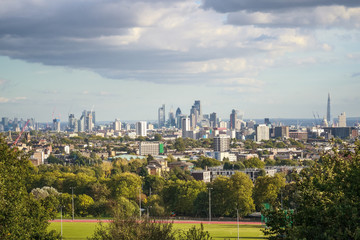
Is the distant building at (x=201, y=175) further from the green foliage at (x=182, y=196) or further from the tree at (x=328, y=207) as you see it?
the tree at (x=328, y=207)

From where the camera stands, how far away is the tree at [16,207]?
104ft

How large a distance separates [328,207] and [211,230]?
41.0m

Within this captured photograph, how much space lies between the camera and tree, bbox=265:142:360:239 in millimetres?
20781

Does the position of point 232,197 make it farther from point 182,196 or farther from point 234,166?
point 234,166

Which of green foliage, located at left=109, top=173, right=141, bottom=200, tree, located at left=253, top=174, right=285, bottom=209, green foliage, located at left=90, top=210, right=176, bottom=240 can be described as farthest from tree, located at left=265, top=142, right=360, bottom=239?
green foliage, located at left=109, top=173, right=141, bottom=200

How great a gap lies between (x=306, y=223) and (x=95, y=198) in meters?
64.9

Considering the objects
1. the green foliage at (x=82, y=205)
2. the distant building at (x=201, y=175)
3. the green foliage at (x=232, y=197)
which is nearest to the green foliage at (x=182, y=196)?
the green foliage at (x=232, y=197)

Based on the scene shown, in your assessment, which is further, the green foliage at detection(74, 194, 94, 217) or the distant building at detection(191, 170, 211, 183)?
the distant building at detection(191, 170, 211, 183)

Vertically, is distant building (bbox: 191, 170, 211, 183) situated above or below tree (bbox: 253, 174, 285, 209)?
below

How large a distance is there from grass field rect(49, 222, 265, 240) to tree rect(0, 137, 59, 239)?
725 inches

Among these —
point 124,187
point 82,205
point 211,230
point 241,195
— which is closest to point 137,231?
point 211,230

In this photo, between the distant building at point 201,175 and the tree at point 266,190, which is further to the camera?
the distant building at point 201,175

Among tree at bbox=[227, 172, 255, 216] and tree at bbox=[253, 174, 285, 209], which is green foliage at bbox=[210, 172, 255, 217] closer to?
tree at bbox=[227, 172, 255, 216]

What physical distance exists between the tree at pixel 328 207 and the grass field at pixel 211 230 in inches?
1163
